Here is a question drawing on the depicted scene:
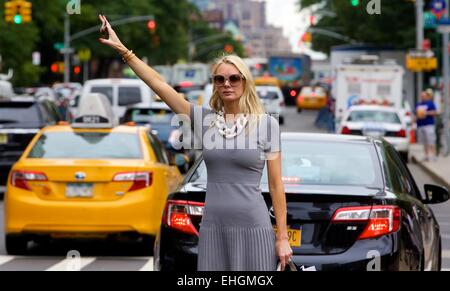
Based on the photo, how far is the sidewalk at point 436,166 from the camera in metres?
24.7

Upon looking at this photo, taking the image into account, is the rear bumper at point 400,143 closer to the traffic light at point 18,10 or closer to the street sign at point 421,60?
the street sign at point 421,60

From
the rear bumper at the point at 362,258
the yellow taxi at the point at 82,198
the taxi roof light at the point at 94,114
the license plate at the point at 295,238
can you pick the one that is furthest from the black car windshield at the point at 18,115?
the rear bumper at the point at 362,258

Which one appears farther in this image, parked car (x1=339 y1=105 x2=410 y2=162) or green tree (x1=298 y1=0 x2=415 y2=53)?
green tree (x1=298 y1=0 x2=415 y2=53)

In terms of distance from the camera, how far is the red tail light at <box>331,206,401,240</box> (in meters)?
7.39

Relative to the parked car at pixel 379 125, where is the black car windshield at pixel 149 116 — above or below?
above

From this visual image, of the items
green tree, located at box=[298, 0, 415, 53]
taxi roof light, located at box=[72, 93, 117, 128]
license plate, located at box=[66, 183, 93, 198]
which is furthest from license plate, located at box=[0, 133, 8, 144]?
green tree, located at box=[298, 0, 415, 53]

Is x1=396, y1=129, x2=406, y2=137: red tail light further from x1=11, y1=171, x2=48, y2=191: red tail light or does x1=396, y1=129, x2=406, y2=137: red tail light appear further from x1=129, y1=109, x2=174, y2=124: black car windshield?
x1=11, y1=171, x2=48, y2=191: red tail light

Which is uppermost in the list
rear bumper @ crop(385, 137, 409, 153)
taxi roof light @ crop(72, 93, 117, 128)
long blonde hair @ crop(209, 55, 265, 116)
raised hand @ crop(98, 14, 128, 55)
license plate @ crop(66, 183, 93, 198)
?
raised hand @ crop(98, 14, 128, 55)

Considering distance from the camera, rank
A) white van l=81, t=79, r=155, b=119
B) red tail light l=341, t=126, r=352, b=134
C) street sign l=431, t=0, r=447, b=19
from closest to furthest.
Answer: red tail light l=341, t=126, r=352, b=134 < white van l=81, t=79, r=155, b=119 < street sign l=431, t=0, r=447, b=19

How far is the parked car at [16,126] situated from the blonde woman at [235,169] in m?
15.5

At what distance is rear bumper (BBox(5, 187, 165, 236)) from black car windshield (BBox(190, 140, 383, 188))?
4.22 m

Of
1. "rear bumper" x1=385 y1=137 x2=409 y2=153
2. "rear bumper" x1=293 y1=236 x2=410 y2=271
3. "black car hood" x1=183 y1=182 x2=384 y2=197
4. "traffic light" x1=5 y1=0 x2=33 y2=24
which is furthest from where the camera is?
"traffic light" x1=5 y1=0 x2=33 y2=24
